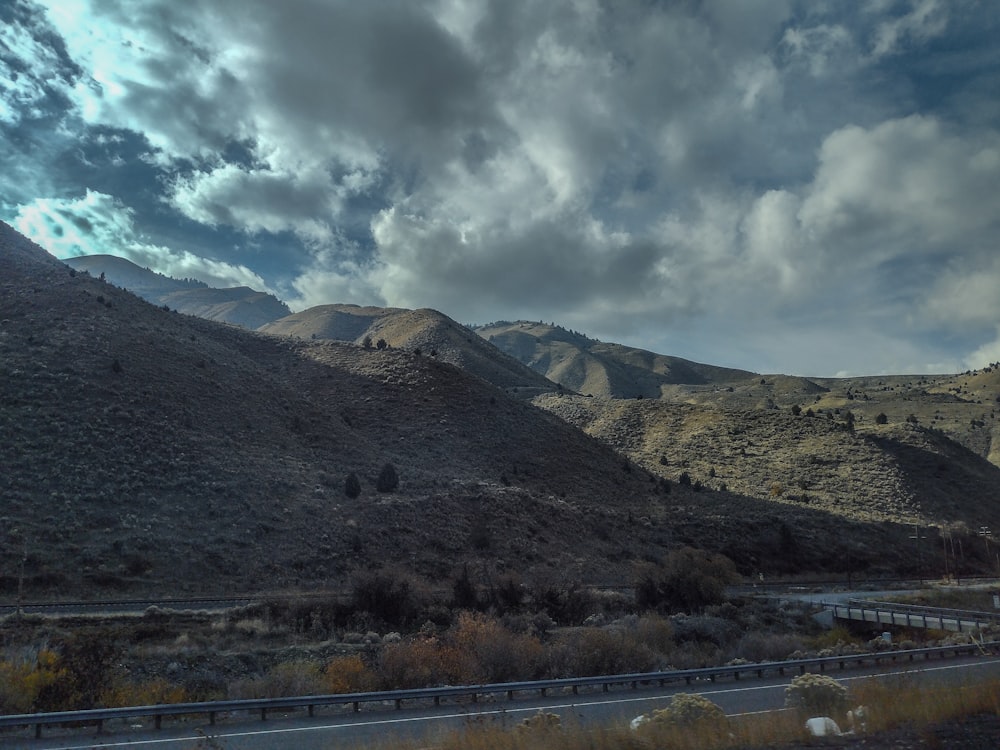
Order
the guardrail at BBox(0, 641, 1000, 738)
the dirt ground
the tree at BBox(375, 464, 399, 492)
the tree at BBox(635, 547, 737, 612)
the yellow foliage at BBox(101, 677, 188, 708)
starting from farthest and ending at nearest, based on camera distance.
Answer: the tree at BBox(375, 464, 399, 492)
the tree at BBox(635, 547, 737, 612)
the yellow foliage at BBox(101, 677, 188, 708)
the guardrail at BBox(0, 641, 1000, 738)
the dirt ground

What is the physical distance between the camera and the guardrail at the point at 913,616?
2764cm

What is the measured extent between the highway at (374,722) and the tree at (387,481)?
115 ft

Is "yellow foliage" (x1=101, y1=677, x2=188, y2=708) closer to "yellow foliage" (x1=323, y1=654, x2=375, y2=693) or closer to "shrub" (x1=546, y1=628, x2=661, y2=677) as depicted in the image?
"yellow foliage" (x1=323, y1=654, x2=375, y2=693)

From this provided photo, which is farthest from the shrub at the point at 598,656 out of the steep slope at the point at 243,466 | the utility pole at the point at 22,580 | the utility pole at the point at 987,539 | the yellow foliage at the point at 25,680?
the utility pole at the point at 987,539

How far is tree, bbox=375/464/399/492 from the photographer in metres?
48.5

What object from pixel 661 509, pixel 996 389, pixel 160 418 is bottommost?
pixel 661 509

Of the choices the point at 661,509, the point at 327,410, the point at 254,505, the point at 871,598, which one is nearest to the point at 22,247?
the point at 327,410

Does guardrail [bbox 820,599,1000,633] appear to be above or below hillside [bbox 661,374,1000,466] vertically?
below

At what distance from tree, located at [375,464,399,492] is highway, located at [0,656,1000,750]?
35.2m

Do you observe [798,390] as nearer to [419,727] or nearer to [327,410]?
[327,410]

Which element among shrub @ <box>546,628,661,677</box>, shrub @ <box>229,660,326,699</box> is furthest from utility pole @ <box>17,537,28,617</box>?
shrub @ <box>546,628,661,677</box>

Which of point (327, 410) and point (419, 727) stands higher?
point (327, 410)

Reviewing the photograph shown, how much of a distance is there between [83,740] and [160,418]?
134 feet

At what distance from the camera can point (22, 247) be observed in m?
80.1
